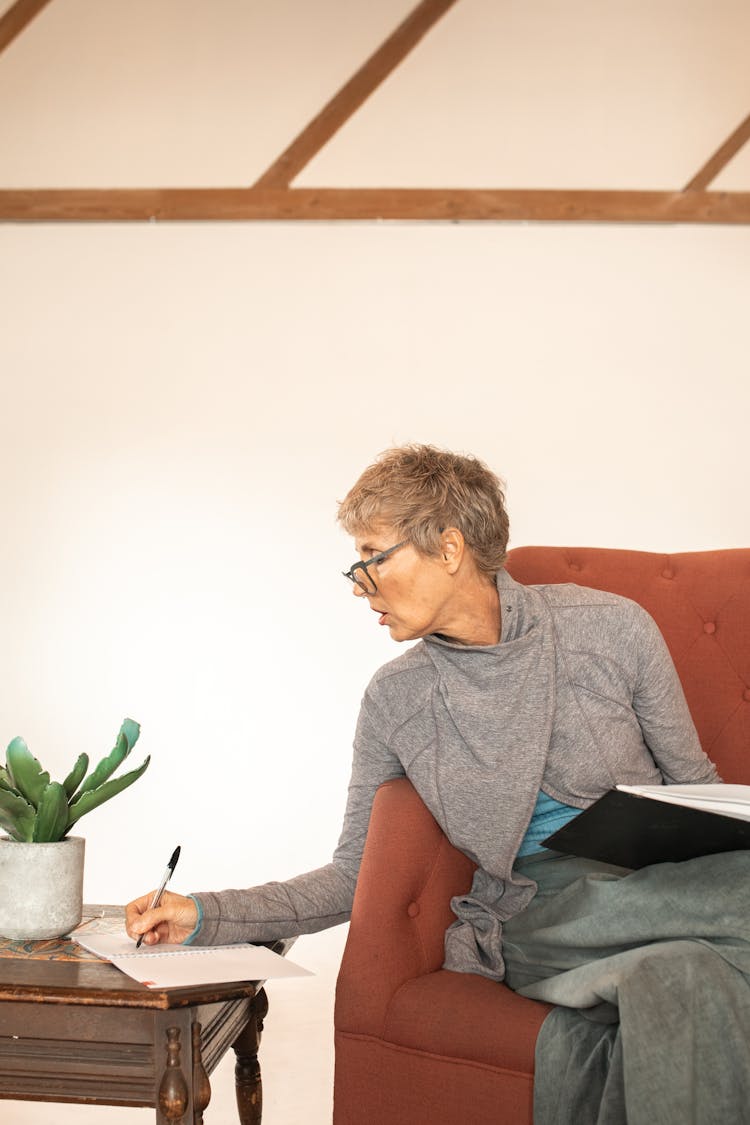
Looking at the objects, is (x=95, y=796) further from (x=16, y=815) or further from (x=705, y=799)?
(x=705, y=799)

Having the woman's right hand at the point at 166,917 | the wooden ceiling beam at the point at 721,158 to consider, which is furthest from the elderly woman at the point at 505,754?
the wooden ceiling beam at the point at 721,158

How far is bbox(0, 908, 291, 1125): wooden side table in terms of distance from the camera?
1.18m

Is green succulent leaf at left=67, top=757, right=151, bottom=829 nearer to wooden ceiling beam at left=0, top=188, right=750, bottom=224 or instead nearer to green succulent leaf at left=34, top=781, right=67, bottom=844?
green succulent leaf at left=34, top=781, right=67, bottom=844

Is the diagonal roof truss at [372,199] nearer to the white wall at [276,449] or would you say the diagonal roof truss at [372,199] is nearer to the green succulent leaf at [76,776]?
the white wall at [276,449]

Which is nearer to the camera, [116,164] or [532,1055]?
[532,1055]

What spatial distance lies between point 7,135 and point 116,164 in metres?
0.38

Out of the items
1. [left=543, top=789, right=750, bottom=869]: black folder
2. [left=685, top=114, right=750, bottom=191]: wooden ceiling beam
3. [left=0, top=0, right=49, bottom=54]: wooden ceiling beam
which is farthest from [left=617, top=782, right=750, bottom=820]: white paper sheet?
[left=0, top=0, right=49, bottom=54]: wooden ceiling beam

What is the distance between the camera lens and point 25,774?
54.5 inches

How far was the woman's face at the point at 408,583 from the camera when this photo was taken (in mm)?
1671

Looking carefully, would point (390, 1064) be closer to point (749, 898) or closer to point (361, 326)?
point (749, 898)

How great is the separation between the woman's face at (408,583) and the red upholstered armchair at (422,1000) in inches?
9.5

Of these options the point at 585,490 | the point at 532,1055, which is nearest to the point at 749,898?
the point at 532,1055

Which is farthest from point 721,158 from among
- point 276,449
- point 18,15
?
point 18,15

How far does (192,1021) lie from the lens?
120 cm
